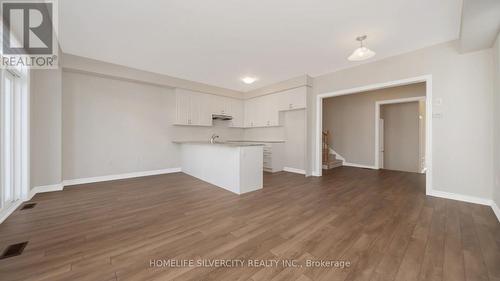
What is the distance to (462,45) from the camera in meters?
2.76

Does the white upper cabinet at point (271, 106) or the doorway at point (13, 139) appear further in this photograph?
the white upper cabinet at point (271, 106)

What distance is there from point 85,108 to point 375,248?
5788 millimetres

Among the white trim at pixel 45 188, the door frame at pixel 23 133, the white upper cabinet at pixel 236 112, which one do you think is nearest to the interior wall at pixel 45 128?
the white trim at pixel 45 188

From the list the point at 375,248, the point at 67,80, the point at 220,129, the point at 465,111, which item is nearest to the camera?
the point at 375,248

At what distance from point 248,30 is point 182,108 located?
3.29 m

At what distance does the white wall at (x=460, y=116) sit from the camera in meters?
2.83

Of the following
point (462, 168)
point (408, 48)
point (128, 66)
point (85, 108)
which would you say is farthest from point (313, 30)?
point (85, 108)

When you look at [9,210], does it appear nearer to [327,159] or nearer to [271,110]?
[271,110]

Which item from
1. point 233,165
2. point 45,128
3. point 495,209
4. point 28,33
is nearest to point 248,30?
point 233,165

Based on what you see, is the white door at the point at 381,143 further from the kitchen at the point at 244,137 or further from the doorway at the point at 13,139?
the doorway at the point at 13,139

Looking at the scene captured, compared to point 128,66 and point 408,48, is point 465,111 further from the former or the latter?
point 128,66

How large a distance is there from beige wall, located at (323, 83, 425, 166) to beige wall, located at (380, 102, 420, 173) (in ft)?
2.30

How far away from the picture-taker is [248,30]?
2.84 metres

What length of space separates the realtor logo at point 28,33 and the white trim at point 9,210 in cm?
192
